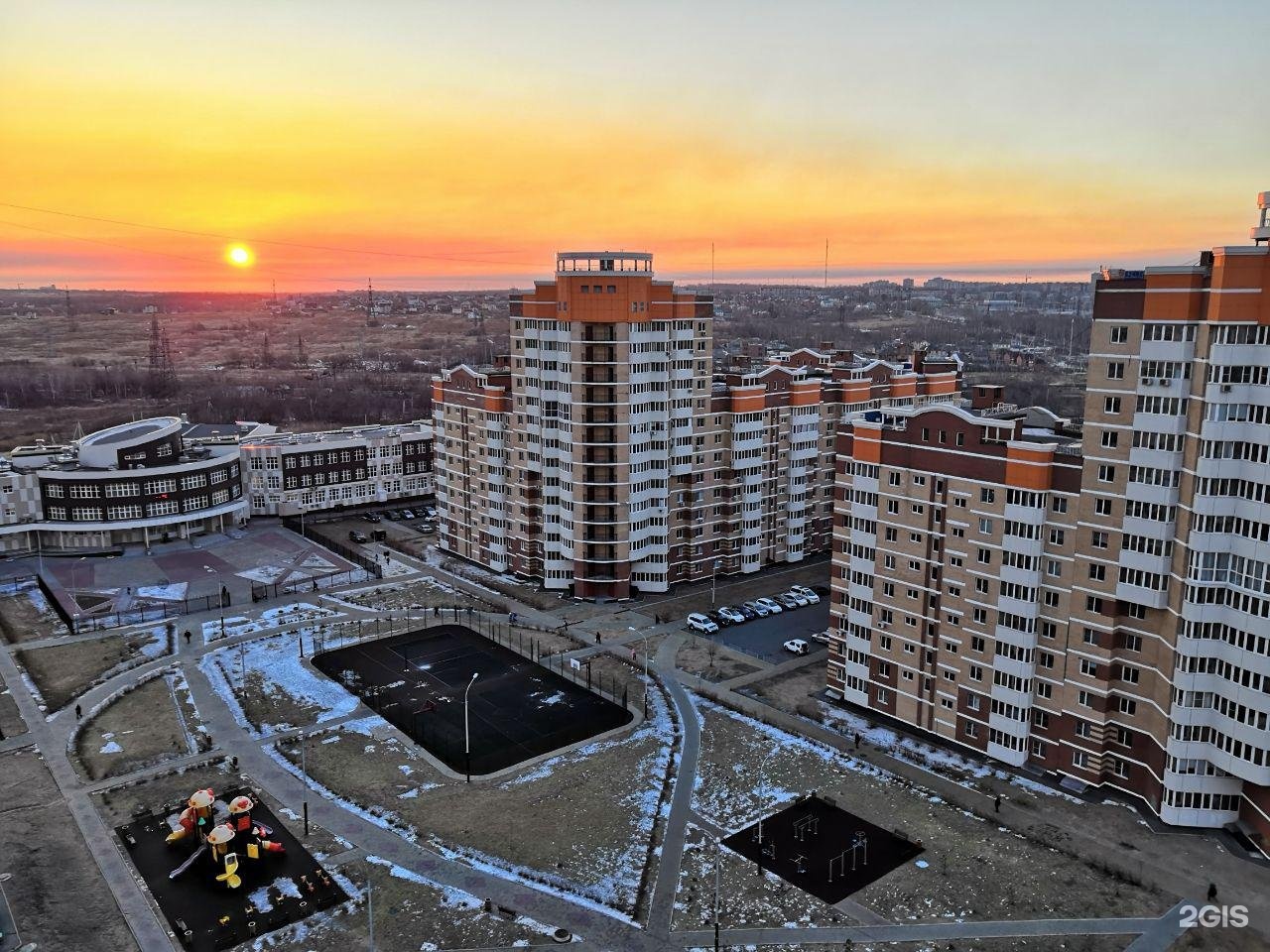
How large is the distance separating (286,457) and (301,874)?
3112 inches

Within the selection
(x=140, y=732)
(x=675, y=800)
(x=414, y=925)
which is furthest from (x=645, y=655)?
(x=140, y=732)

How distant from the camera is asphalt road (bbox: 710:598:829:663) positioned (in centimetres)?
7156

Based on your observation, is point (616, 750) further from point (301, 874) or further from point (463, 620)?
point (463, 620)

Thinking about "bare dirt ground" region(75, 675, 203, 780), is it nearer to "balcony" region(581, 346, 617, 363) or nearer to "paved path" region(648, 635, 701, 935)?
"paved path" region(648, 635, 701, 935)

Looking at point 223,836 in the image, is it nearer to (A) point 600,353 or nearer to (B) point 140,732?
(B) point 140,732

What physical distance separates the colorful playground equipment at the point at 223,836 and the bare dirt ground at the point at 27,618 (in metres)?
40.0

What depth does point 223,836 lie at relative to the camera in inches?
1673

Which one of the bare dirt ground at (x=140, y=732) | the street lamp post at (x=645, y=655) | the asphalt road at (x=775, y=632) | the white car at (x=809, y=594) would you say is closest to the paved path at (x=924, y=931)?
the street lamp post at (x=645, y=655)

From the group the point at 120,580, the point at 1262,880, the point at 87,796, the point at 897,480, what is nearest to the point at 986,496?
the point at 897,480

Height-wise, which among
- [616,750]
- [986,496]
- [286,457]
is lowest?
[616,750]

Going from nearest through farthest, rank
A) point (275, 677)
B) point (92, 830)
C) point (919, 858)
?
point (919, 858) < point (92, 830) < point (275, 677)

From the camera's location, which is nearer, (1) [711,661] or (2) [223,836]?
(2) [223,836]

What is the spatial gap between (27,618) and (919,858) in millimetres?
78560

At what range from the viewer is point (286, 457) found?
11256 centimetres
